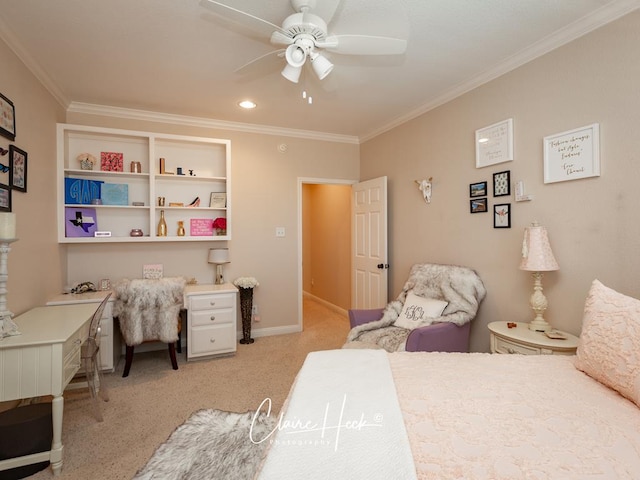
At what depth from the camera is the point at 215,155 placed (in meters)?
3.94

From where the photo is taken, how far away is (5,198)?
2.15m

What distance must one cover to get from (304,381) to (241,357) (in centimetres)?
239

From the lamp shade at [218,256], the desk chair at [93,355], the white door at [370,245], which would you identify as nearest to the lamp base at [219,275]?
the lamp shade at [218,256]

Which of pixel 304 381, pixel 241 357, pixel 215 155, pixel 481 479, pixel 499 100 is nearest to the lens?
pixel 481 479

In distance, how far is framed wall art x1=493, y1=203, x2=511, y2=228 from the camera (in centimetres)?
259

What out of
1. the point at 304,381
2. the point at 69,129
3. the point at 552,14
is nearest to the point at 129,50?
the point at 69,129

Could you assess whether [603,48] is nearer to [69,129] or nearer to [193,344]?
[193,344]

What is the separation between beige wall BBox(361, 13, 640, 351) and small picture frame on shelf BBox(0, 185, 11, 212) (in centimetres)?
341

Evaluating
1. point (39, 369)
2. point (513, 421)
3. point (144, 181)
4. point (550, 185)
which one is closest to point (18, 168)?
point (144, 181)

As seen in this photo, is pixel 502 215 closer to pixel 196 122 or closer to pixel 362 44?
pixel 362 44

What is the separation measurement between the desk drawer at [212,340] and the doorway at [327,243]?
1.12m

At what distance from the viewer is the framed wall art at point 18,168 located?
2238 mm

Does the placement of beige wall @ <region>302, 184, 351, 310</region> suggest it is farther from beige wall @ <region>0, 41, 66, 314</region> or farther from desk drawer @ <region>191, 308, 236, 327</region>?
beige wall @ <region>0, 41, 66, 314</region>

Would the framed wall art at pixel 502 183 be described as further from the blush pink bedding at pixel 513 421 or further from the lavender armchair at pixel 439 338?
the blush pink bedding at pixel 513 421
